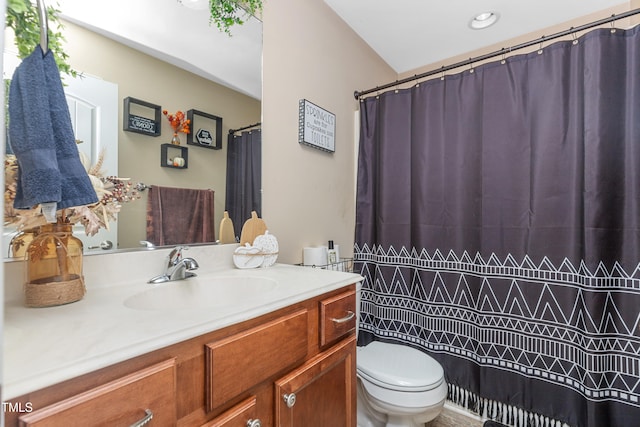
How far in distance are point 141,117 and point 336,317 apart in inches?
39.0

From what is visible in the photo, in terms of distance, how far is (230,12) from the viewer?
4.25 feet

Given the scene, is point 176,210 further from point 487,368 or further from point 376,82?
point 376,82

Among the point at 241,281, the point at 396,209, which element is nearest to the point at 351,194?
the point at 396,209

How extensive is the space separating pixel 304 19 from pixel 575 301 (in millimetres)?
1942

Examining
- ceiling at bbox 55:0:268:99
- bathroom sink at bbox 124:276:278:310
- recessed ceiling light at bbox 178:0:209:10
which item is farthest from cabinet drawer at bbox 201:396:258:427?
recessed ceiling light at bbox 178:0:209:10

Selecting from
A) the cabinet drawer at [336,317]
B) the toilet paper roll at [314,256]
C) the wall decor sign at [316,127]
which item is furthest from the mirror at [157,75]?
the cabinet drawer at [336,317]

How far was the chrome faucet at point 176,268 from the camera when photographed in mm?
1023

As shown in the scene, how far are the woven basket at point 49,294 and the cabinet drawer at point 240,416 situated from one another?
0.48 metres

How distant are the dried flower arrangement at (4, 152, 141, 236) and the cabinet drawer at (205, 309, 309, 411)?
0.55 m

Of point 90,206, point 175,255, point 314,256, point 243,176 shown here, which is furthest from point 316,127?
point 90,206

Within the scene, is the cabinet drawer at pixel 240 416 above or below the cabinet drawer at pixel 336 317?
below

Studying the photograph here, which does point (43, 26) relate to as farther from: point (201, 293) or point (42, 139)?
point (201, 293)

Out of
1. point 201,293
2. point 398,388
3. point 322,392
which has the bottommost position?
point 398,388

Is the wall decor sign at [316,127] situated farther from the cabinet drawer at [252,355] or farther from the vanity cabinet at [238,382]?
the cabinet drawer at [252,355]
